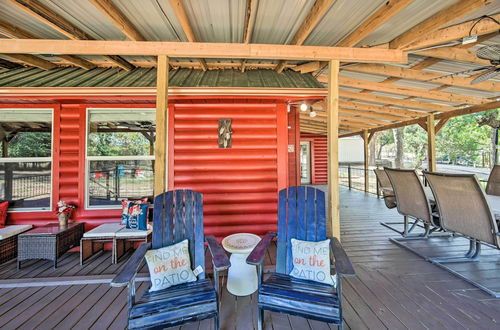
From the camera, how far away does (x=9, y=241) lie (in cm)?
272

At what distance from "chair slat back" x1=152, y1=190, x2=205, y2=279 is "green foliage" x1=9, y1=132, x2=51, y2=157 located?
96.9 inches

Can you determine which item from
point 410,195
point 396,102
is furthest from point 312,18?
point 396,102

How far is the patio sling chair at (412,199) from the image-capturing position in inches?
119

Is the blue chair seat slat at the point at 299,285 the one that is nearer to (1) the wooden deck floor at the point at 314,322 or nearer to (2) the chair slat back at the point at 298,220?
(2) the chair slat back at the point at 298,220

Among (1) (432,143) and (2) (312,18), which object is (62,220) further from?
(1) (432,143)

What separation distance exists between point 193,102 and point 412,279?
3.55 metres

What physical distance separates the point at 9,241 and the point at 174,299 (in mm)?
2805

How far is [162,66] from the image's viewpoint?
7.60 ft

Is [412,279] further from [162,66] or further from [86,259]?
[86,259]

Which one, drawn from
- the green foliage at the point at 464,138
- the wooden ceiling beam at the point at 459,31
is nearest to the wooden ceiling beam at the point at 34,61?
the wooden ceiling beam at the point at 459,31

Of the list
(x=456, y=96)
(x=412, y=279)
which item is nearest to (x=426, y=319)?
(x=412, y=279)

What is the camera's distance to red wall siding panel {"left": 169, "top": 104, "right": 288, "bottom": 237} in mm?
3270

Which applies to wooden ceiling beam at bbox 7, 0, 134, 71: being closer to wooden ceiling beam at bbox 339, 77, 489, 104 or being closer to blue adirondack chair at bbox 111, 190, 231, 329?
blue adirondack chair at bbox 111, 190, 231, 329

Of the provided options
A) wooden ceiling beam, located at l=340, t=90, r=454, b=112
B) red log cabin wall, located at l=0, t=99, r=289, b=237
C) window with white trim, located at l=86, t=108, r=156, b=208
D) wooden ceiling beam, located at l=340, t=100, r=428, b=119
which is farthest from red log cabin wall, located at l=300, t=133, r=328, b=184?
window with white trim, located at l=86, t=108, r=156, b=208
